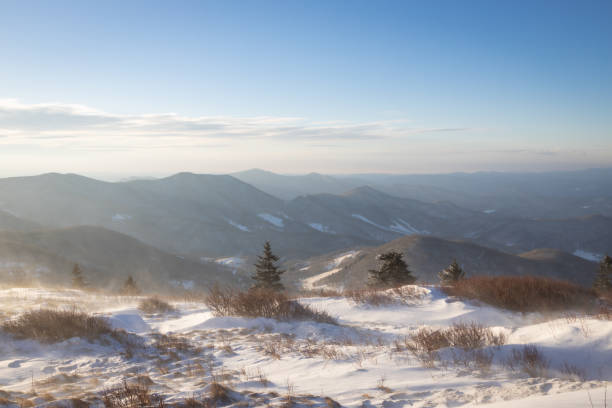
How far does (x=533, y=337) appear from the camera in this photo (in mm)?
5949

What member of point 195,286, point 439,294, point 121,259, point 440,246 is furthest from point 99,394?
point 440,246

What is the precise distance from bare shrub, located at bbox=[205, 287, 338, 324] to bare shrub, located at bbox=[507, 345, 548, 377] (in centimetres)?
454

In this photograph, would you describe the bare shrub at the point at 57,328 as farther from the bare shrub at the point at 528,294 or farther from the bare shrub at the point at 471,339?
the bare shrub at the point at 528,294

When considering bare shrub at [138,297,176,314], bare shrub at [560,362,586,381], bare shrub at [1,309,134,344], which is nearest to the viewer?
bare shrub at [560,362,586,381]

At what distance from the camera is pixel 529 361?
15.3 feet

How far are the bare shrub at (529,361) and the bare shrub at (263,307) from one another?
14.9 feet

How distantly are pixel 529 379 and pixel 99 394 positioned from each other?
18.7ft

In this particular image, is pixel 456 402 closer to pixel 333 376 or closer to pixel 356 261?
pixel 333 376

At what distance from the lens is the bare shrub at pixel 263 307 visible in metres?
8.51

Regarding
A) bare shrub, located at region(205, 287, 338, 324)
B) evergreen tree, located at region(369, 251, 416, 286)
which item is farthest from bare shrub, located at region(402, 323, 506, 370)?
evergreen tree, located at region(369, 251, 416, 286)

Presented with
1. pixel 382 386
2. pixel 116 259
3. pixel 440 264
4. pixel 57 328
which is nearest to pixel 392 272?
pixel 382 386

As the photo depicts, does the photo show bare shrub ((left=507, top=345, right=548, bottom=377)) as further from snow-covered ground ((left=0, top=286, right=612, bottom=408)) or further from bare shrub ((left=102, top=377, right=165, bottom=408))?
bare shrub ((left=102, top=377, right=165, bottom=408))

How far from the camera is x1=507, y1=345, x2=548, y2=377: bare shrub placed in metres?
4.52

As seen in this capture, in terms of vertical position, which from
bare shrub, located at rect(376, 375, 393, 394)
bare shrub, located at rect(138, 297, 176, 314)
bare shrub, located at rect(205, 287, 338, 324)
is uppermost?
bare shrub, located at rect(376, 375, 393, 394)
